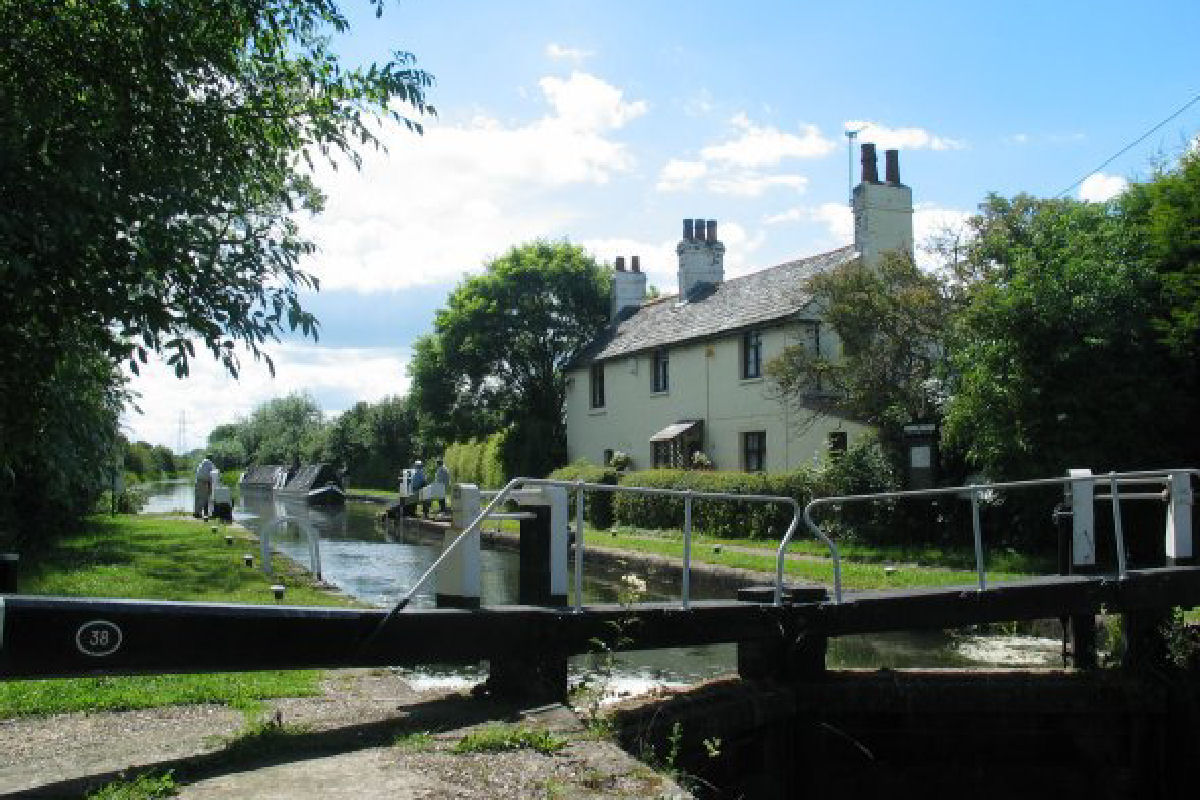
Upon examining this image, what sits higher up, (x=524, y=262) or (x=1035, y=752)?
(x=524, y=262)

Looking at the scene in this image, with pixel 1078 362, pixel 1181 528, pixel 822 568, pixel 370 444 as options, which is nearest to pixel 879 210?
pixel 1078 362

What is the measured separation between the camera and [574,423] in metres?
37.0

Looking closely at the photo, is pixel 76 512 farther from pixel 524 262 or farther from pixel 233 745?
pixel 524 262

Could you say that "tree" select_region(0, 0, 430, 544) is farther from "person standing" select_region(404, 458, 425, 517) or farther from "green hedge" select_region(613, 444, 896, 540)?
"person standing" select_region(404, 458, 425, 517)

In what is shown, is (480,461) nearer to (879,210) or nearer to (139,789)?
(879,210)

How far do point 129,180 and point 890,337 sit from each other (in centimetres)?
1592

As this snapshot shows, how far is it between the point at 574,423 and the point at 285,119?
30.1 meters

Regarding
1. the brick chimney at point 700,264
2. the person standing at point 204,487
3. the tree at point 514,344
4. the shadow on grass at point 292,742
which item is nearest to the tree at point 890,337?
the brick chimney at point 700,264

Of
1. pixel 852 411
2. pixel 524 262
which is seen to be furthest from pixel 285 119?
pixel 524 262

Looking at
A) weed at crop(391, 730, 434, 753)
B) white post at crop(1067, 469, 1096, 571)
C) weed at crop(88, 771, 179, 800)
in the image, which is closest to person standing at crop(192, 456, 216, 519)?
white post at crop(1067, 469, 1096, 571)

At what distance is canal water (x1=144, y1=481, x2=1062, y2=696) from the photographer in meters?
9.95

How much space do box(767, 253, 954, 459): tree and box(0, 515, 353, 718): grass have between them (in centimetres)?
1068

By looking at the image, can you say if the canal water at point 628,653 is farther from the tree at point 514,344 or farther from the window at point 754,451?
the tree at point 514,344

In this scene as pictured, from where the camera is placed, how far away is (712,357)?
28.1 metres
